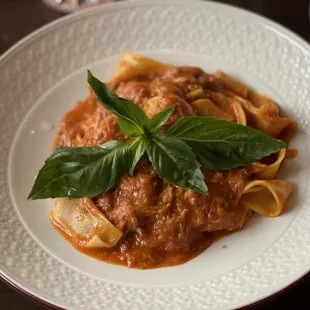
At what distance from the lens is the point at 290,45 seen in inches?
172

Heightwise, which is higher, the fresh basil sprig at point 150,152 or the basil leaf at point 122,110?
the basil leaf at point 122,110

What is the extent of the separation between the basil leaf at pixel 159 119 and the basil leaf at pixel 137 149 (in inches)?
3.3

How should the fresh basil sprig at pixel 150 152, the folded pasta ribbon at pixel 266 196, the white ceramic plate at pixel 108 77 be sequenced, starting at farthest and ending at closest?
the folded pasta ribbon at pixel 266 196 < the fresh basil sprig at pixel 150 152 < the white ceramic plate at pixel 108 77

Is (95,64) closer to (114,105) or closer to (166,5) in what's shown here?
(166,5)

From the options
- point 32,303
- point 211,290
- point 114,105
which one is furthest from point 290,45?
point 32,303

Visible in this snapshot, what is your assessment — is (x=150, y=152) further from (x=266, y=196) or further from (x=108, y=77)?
(x=108, y=77)

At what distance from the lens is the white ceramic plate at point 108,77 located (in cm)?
327

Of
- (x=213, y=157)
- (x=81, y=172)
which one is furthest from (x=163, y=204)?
(x=81, y=172)

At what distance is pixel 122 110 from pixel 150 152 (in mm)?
307

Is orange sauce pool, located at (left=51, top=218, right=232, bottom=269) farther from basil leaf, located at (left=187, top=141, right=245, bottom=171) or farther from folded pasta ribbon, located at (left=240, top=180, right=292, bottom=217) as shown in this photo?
basil leaf, located at (left=187, top=141, right=245, bottom=171)

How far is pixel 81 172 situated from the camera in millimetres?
3447

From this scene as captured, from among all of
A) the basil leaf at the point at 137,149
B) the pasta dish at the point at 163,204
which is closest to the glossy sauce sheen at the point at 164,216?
the pasta dish at the point at 163,204

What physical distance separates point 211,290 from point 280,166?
1.02 meters

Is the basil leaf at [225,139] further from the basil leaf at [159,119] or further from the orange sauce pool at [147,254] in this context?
the orange sauce pool at [147,254]
